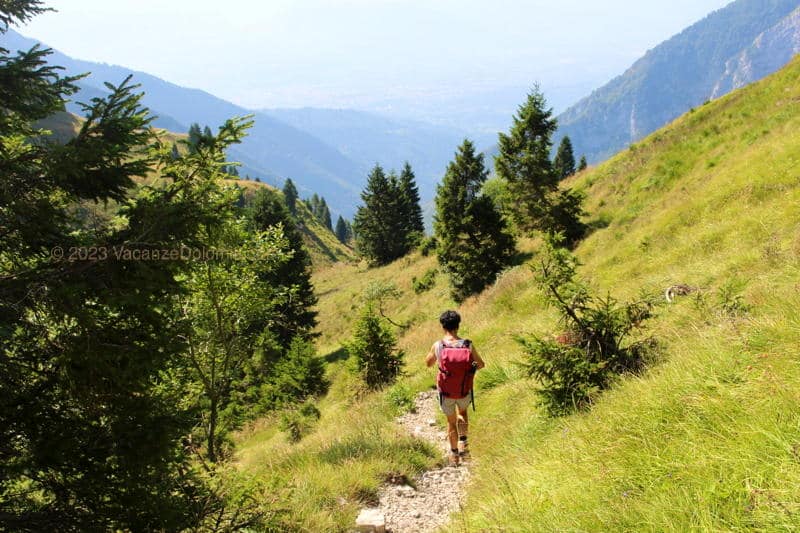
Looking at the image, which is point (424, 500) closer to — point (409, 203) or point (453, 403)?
point (453, 403)

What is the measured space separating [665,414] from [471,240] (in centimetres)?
2033

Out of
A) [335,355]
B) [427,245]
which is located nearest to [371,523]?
[335,355]

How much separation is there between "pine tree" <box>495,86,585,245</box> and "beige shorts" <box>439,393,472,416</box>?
16962 millimetres

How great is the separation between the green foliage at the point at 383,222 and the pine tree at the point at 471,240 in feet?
111

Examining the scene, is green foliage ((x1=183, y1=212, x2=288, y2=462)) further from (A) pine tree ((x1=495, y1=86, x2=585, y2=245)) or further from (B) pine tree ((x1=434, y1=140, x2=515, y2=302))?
(A) pine tree ((x1=495, y1=86, x2=585, y2=245))

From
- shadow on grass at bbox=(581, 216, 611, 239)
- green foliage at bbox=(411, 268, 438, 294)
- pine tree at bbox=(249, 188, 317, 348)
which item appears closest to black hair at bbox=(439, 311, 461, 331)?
shadow on grass at bbox=(581, 216, 611, 239)

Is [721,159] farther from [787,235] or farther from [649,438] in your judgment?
[649,438]

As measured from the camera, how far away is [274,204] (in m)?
32.5

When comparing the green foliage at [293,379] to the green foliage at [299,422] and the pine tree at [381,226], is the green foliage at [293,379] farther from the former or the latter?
the pine tree at [381,226]

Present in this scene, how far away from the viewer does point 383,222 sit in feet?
198

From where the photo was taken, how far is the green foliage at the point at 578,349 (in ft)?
18.5

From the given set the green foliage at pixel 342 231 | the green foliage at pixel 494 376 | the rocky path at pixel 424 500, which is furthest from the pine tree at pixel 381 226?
the green foliage at pixel 342 231

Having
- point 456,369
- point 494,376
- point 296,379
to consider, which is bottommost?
point 296,379

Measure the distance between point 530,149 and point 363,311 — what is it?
1392 centimetres
